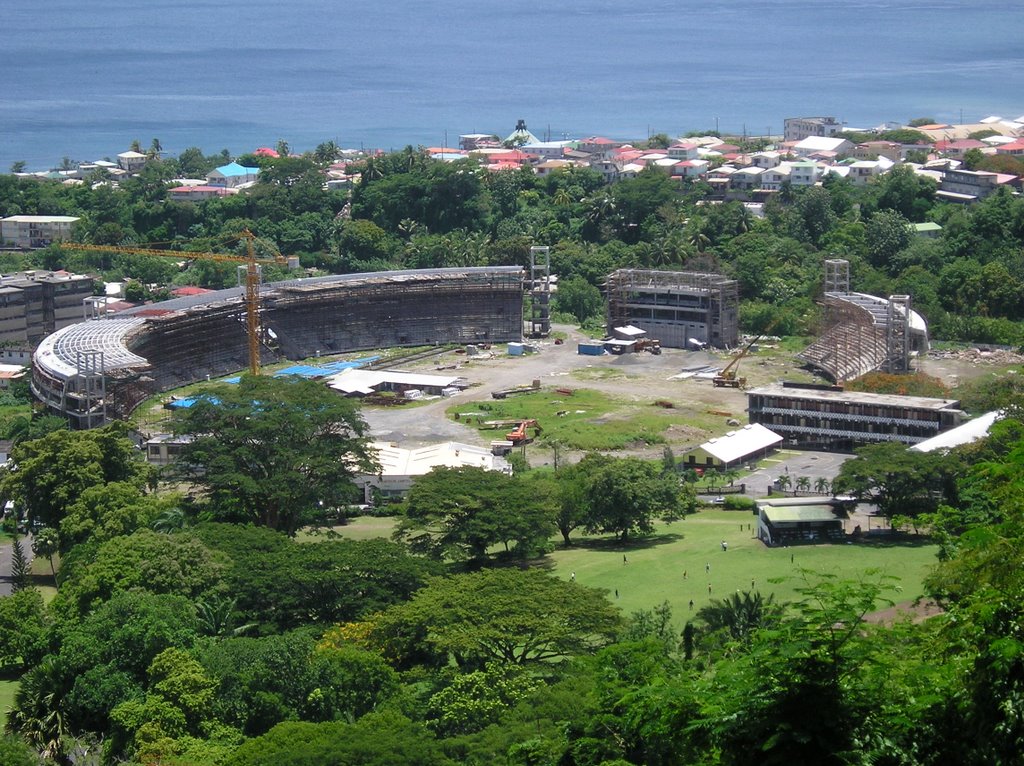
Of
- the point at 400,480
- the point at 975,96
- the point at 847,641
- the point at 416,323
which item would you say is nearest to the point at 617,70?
the point at 975,96

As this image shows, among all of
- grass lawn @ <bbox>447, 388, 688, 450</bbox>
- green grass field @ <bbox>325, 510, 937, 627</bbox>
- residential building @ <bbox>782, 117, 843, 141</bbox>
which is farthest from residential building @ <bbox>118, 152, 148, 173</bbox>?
green grass field @ <bbox>325, 510, 937, 627</bbox>

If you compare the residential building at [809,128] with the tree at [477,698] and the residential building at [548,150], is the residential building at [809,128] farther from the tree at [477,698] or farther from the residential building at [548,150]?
the tree at [477,698]

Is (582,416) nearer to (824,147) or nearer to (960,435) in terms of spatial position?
(960,435)

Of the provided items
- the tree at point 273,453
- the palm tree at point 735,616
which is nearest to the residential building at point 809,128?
the tree at point 273,453

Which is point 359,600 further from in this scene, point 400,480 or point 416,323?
point 416,323

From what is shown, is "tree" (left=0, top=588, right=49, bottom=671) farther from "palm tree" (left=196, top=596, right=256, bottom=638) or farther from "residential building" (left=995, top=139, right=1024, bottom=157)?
"residential building" (left=995, top=139, right=1024, bottom=157)
